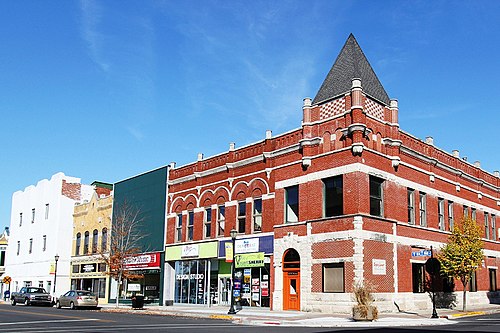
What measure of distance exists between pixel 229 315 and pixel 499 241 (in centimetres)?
2540

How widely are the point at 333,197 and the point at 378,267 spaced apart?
454cm

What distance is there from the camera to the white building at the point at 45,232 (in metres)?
56.0

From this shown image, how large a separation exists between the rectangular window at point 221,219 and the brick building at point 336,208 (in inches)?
3.0

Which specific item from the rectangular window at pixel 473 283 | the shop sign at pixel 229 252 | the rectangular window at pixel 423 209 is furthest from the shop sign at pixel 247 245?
the rectangular window at pixel 473 283

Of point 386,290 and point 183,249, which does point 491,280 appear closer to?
point 386,290

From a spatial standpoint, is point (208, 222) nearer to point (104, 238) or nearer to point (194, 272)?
point (194, 272)

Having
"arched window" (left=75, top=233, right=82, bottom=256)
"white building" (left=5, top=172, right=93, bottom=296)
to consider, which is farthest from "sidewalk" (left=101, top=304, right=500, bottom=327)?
"white building" (left=5, top=172, right=93, bottom=296)

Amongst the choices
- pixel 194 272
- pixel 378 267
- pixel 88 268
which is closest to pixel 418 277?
pixel 378 267

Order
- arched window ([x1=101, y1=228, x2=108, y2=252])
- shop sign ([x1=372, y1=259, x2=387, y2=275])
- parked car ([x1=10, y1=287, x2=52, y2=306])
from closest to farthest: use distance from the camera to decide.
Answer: shop sign ([x1=372, y1=259, x2=387, y2=275]) → parked car ([x1=10, y1=287, x2=52, y2=306]) → arched window ([x1=101, y1=228, x2=108, y2=252])

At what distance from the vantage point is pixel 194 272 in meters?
39.8

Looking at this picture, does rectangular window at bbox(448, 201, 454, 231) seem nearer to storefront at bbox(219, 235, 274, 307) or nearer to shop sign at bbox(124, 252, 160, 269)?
storefront at bbox(219, 235, 274, 307)

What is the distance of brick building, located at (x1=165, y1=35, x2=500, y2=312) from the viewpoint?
2895 cm

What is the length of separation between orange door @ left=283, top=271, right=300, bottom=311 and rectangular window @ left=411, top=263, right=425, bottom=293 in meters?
6.87

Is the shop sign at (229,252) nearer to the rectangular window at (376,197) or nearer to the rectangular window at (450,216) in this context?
the rectangular window at (376,197)
